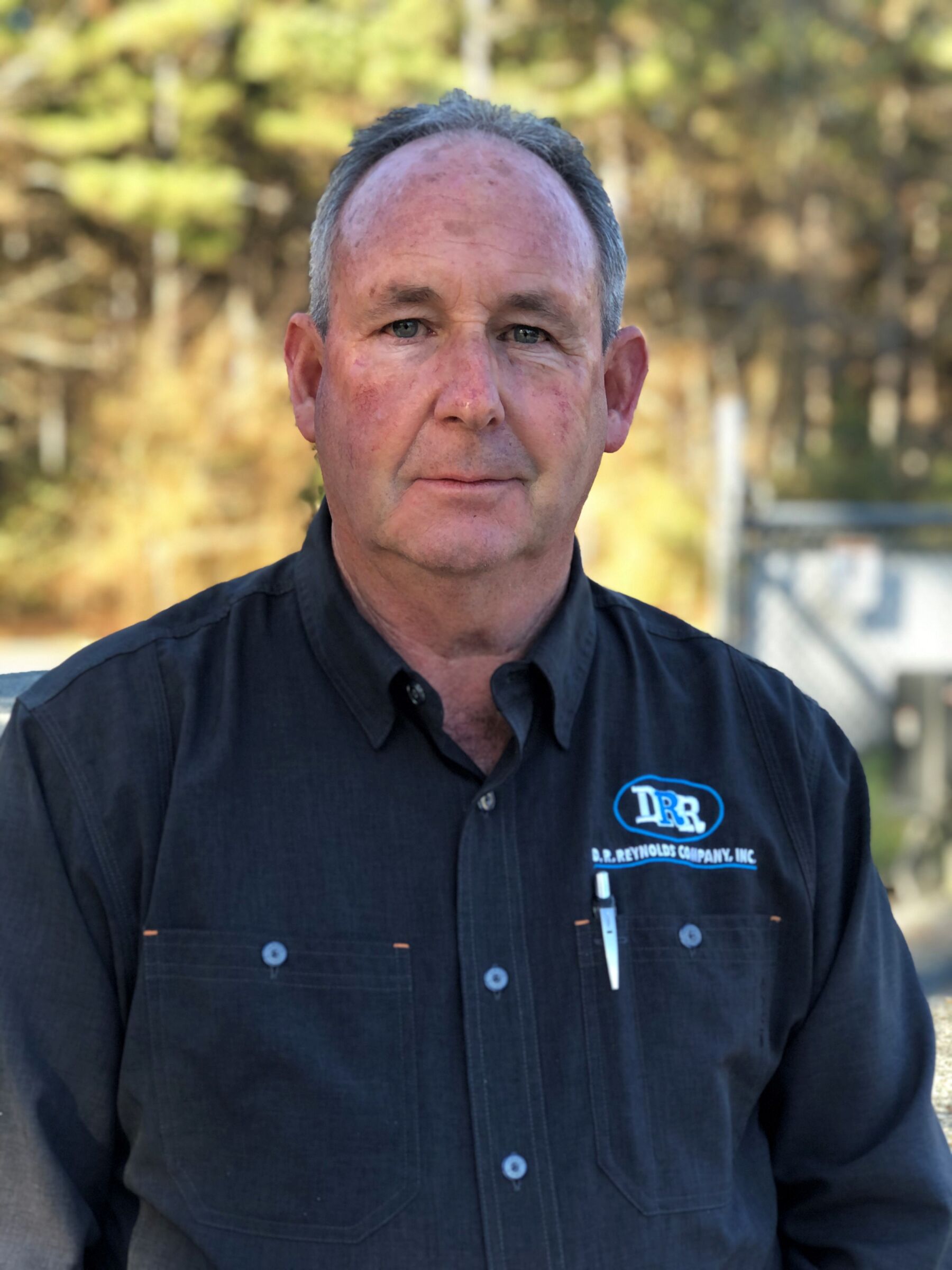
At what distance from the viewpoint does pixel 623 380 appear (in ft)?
6.86

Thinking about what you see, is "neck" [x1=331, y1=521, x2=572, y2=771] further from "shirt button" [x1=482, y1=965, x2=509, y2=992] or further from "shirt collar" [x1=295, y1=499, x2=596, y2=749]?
"shirt button" [x1=482, y1=965, x2=509, y2=992]

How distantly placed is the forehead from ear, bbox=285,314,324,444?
126 mm

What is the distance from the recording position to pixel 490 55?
69.4 ft

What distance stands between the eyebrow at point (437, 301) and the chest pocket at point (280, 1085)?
0.76m

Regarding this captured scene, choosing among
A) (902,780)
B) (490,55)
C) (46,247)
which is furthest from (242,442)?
(902,780)

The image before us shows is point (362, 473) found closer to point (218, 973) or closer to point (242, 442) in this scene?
point (218, 973)

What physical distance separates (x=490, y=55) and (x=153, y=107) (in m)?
5.40

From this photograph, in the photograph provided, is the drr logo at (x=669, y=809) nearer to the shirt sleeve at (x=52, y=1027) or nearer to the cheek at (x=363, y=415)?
the cheek at (x=363, y=415)

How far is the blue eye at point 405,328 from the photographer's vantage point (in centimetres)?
185

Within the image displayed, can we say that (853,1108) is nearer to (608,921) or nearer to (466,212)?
(608,921)

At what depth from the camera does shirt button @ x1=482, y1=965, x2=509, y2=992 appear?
66.7 inches

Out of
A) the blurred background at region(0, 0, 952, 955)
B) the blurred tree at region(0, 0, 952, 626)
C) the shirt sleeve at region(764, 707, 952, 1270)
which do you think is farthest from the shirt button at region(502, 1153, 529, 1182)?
the blurred tree at region(0, 0, 952, 626)

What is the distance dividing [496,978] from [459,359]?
722 millimetres

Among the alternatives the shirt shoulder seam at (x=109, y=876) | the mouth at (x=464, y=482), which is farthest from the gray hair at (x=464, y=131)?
the shirt shoulder seam at (x=109, y=876)
